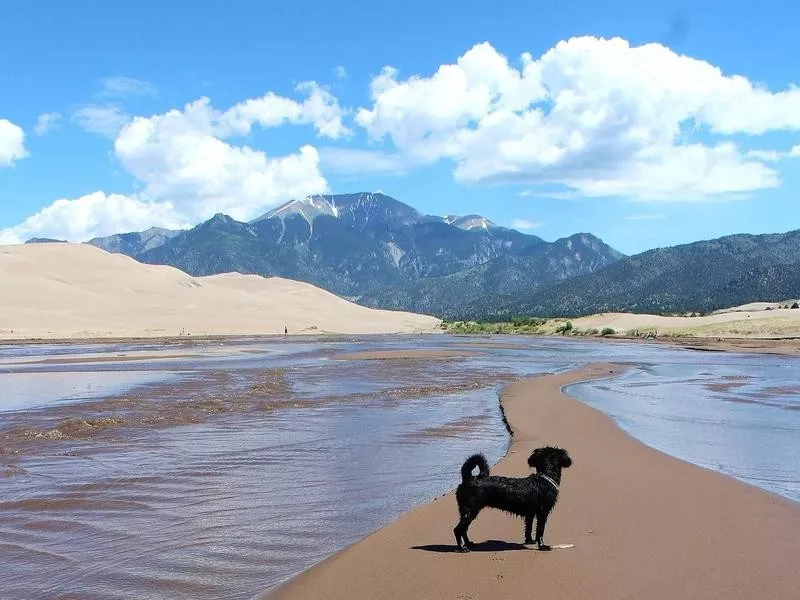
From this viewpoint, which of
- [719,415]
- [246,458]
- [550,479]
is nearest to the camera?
[550,479]

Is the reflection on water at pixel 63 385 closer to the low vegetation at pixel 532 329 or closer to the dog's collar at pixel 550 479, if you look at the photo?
the dog's collar at pixel 550 479

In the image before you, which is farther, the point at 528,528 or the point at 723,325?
the point at 723,325

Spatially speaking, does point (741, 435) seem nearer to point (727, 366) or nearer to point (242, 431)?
point (242, 431)

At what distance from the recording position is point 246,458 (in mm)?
12695

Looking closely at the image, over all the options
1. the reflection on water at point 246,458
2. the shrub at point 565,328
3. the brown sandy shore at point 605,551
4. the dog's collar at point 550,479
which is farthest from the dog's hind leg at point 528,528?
the shrub at point 565,328

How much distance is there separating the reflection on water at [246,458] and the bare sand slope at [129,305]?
56.6 meters

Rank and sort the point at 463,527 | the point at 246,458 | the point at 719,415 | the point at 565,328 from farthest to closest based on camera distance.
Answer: the point at 565,328 < the point at 719,415 < the point at 246,458 < the point at 463,527

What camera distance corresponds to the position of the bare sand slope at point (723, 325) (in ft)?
213

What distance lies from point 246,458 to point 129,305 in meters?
93.1

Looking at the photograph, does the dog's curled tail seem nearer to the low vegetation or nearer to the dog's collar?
the dog's collar

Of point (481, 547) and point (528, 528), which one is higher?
point (528, 528)

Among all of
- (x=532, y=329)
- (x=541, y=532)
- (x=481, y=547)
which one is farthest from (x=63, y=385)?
(x=532, y=329)

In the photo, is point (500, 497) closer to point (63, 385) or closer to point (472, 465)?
point (472, 465)

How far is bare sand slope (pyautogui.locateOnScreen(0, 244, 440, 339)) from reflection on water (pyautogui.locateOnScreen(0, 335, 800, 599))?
56.6 metres
